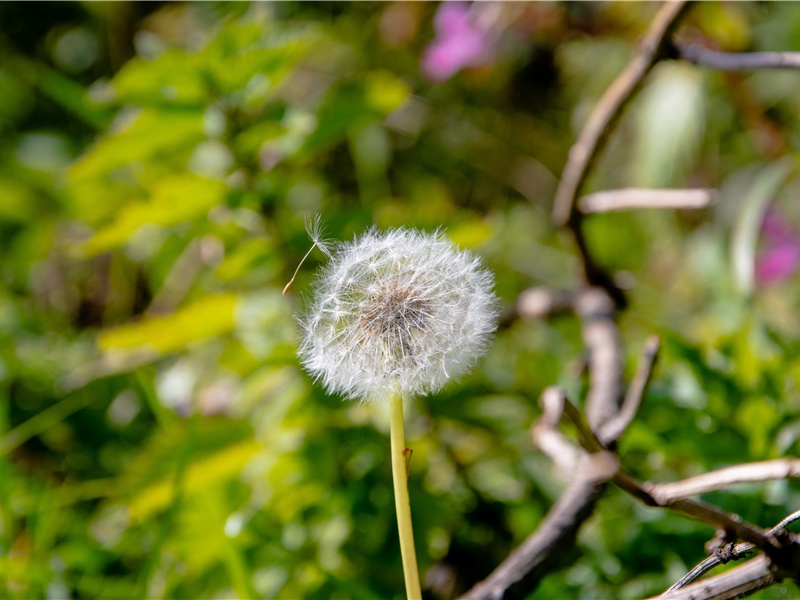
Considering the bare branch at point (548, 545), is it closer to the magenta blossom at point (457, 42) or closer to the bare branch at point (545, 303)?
the bare branch at point (545, 303)

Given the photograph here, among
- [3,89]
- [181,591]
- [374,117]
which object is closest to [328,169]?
[3,89]

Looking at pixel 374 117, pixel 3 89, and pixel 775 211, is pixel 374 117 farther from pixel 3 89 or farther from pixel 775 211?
pixel 3 89

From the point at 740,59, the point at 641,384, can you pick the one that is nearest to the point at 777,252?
the point at 740,59

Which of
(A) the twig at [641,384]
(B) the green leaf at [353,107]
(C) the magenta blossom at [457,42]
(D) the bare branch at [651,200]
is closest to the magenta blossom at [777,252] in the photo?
(C) the magenta blossom at [457,42]

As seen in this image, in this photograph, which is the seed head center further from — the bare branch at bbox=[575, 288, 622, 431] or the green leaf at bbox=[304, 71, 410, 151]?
the green leaf at bbox=[304, 71, 410, 151]

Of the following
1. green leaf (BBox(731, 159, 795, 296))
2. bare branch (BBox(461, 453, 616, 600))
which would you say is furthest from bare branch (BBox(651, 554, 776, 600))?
green leaf (BBox(731, 159, 795, 296))

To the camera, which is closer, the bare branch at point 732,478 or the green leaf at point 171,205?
the bare branch at point 732,478
